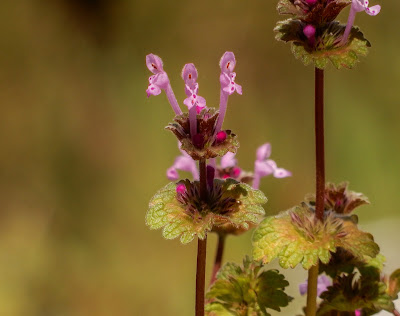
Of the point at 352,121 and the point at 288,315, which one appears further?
the point at 352,121

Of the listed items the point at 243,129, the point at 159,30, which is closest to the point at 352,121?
the point at 243,129

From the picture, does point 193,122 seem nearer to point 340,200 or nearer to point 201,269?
point 201,269

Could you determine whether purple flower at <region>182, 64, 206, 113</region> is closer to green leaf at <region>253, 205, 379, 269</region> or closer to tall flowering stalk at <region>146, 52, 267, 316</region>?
tall flowering stalk at <region>146, 52, 267, 316</region>

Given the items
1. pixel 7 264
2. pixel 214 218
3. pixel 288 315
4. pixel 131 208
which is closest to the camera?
pixel 214 218

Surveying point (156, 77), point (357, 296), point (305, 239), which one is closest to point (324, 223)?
point (305, 239)

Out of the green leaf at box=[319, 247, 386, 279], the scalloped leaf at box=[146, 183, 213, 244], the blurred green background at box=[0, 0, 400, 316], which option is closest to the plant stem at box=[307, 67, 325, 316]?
the green leaf at box=[319, 247, 386, 279]

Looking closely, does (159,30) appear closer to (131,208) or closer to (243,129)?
(243,129)
